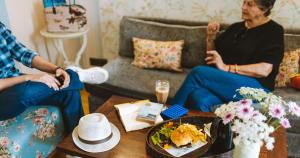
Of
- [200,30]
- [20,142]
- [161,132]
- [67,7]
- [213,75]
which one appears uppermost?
[67,7]

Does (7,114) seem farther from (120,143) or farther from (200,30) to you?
(200,30)

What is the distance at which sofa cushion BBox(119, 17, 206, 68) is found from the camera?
2.49 metres

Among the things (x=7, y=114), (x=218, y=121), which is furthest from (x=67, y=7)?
(x=218, y=121)

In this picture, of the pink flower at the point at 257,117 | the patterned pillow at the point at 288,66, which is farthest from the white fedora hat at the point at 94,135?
the patterned pillow at the point at 288,66

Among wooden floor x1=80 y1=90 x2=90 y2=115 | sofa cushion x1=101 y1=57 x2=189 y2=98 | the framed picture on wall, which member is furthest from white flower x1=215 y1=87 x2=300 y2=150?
the framed picture on wall

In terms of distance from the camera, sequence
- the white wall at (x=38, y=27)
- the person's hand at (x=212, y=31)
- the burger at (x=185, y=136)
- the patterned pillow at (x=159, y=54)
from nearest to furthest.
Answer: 1. the burger at (x=185, y=136)
2. the person's hand at (x=212, y=31)
3. the patterned pillow at (x=159, y=54)
4. the white wall at (x=38, y=27)

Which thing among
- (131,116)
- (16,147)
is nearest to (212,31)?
(131,116)

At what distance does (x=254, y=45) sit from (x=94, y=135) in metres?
1.25

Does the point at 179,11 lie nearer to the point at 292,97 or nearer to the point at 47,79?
the point at 292,97

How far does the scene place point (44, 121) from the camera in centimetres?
182

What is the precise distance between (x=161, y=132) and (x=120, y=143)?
20cm

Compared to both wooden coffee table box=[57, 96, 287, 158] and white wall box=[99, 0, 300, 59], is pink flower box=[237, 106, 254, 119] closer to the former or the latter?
wooden coffee table box=[57, 96, 287, 158]

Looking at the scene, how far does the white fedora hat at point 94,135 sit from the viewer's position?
4.79 feet

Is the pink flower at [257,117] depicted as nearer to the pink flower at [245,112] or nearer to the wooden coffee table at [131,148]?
the pink flower at [245,112]
